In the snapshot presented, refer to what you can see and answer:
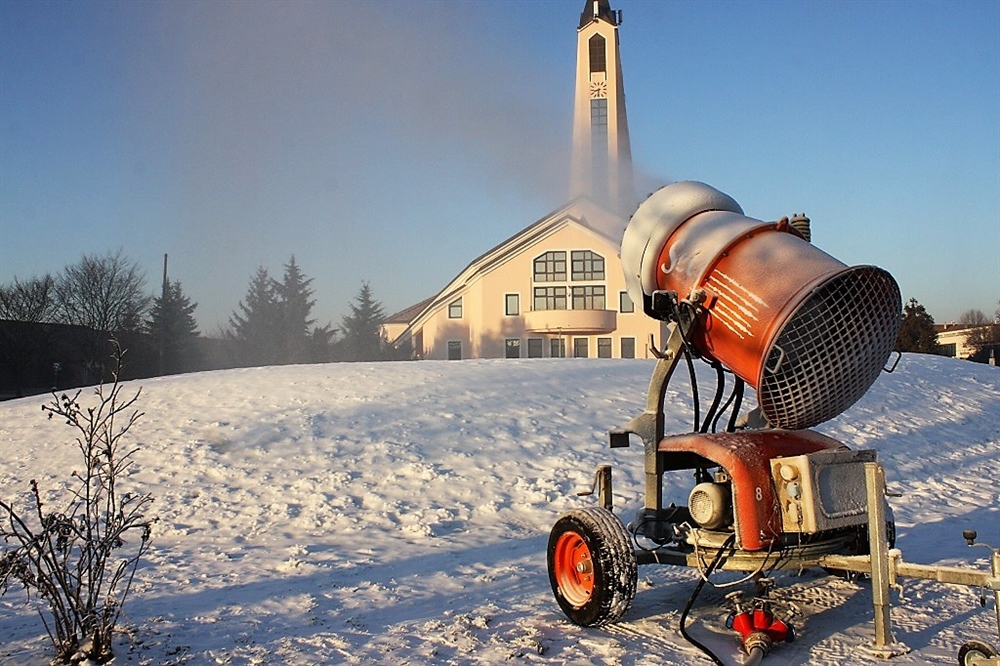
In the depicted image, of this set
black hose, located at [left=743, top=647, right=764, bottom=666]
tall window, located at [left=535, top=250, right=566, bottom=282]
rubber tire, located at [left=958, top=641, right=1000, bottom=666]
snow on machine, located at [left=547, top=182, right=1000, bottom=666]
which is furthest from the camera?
tall window, located at [left=535, top=250, right=566, bottom=282]

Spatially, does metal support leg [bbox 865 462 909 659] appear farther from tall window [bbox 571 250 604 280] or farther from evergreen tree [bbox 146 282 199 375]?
evergreen tree [bbox 146 282 199 375]

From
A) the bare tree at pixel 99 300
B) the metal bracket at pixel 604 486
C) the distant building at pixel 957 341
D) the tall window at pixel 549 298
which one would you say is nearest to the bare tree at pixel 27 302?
the bare tree at pixel 99 300

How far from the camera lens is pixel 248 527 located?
934 cm

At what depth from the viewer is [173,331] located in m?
53.6

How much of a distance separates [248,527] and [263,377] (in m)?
7.86

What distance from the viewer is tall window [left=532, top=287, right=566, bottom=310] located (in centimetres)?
4478

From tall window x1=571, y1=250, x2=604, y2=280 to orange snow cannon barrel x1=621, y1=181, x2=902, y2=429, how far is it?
38.9 metres

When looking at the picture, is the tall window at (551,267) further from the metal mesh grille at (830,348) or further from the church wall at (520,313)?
the metal mesh grille at (830,348)

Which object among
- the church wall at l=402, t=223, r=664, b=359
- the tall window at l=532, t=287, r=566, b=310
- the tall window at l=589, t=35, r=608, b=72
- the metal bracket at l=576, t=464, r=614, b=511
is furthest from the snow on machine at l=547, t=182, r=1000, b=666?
the tall window at l=589, t=35, r=608, b=72

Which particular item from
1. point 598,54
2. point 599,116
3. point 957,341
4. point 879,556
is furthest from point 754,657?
point 957,341

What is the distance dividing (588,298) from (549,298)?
207 centimetres

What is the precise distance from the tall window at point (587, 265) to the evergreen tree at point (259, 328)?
25716 mm

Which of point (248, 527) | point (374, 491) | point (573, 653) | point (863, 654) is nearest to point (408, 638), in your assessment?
point (573, 653)

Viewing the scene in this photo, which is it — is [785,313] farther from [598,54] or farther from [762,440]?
[598,54]
